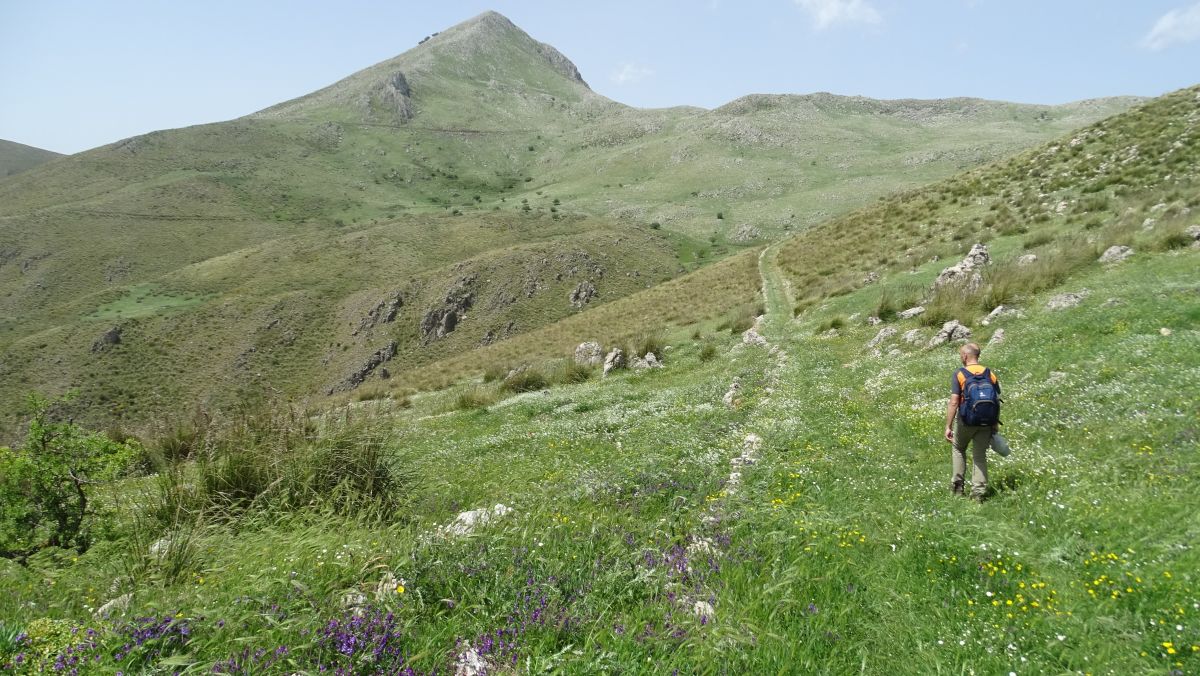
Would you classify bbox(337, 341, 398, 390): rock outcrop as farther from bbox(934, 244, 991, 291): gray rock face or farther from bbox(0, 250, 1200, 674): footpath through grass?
bbox(0, 250, 1200, 674): footpath through grass

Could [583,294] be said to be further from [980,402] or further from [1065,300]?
[980,402]

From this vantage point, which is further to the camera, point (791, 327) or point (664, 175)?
point (664, 175)

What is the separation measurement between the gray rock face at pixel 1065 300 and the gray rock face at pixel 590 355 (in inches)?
818

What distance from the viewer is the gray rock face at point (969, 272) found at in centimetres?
1986

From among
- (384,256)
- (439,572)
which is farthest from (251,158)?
(439,572)

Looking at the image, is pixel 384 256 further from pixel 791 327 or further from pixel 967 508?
pixel 967 508

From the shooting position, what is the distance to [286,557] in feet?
17.0

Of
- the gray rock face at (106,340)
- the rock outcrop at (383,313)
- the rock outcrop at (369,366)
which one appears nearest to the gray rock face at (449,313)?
the rock outcrop at (369,366)

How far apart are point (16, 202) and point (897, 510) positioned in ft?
719

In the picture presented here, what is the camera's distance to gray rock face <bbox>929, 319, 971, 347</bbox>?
16667 millimetres

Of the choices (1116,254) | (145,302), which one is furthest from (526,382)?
(145,302)

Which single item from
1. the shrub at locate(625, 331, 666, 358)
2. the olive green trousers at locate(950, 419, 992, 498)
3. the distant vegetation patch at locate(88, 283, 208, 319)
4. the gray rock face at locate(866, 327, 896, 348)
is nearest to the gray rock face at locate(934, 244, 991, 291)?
the gray rock face at locate(866, 327, 896, 348)

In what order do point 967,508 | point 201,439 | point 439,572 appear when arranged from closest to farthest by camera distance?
point 439,572
point 967,508
point 201,439

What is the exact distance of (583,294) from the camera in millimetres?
88812
